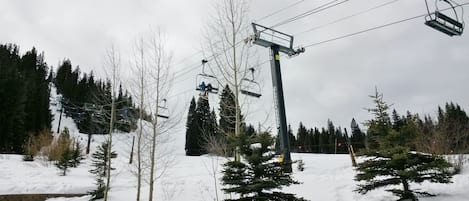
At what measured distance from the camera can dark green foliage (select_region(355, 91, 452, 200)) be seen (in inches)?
299

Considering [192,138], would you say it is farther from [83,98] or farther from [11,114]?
[83,98]

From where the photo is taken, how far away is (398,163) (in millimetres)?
7887

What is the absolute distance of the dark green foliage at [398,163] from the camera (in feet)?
24.9

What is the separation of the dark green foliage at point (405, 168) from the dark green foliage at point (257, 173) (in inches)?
84.8

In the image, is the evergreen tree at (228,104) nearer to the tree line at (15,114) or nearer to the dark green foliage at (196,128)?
the tree line at (15,114)

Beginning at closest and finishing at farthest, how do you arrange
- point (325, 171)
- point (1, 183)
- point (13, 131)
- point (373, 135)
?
point (373, 135) < point (325, 171) < point (1, 183) < point (13, 131)

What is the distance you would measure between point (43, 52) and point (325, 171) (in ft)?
339

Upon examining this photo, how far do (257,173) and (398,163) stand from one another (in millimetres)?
3502

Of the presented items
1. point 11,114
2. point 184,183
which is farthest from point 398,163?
point 11,114

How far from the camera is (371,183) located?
28.0 ft

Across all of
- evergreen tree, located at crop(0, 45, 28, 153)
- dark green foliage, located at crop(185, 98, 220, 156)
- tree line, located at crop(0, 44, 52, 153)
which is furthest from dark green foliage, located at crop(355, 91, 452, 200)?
evergreen tree, located at crop(0, 45, 28, 153)

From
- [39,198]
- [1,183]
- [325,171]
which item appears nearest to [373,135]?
[325,171]

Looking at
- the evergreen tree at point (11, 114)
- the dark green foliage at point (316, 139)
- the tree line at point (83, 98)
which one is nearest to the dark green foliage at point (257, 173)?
the tree line at point (83, 98)

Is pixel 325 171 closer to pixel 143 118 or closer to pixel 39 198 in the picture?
pixel 143 118
